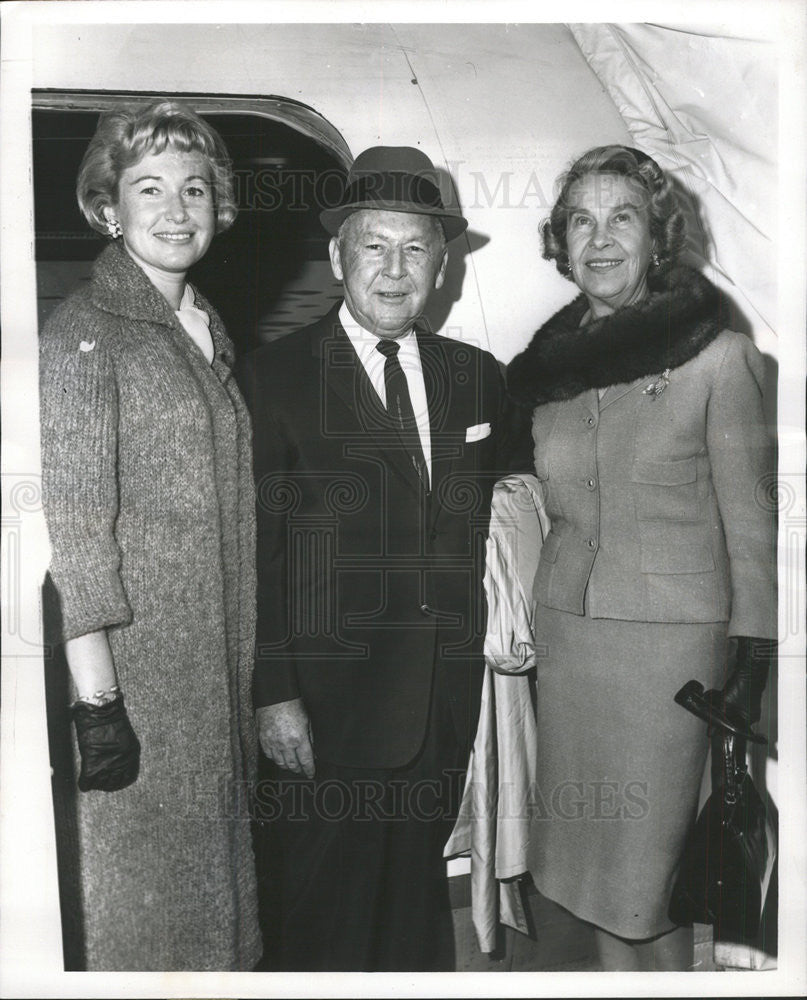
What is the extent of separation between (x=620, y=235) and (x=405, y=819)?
1574mm

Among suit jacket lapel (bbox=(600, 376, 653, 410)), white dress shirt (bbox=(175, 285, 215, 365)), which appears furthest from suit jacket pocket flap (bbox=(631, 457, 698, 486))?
white dress shirt (bbox=(175, 285, 215, 365))

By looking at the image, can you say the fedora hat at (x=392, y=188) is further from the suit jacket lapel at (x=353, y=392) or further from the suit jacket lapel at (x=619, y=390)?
the suit jacket lapel at (x=619, y=390)

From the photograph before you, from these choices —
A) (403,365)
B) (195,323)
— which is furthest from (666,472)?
(195,323)

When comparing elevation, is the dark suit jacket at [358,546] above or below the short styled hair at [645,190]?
below

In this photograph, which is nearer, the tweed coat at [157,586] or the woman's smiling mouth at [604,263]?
the tweed coat at [157,586]

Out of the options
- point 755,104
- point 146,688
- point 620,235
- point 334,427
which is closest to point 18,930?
point 146,688

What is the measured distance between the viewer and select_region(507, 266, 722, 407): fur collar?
7.43ft

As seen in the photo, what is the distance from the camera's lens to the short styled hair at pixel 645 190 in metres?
2.33

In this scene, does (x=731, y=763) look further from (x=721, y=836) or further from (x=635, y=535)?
(x=635, y=535)

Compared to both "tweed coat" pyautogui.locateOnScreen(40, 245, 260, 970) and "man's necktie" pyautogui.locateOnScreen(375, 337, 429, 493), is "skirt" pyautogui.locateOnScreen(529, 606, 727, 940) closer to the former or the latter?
"man's necktie" pyautogui.locateOnScreen(375, 337, 429, 493)

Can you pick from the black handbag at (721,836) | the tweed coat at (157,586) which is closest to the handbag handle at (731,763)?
the black handbag at (721,836)

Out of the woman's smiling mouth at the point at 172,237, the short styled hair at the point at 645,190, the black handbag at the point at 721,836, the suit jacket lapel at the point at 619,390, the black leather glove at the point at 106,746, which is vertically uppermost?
the short styled hair at the point at 645,190

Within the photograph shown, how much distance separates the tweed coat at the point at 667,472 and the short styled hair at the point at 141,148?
0.94 meters

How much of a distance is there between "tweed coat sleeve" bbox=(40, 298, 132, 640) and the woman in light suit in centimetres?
102
